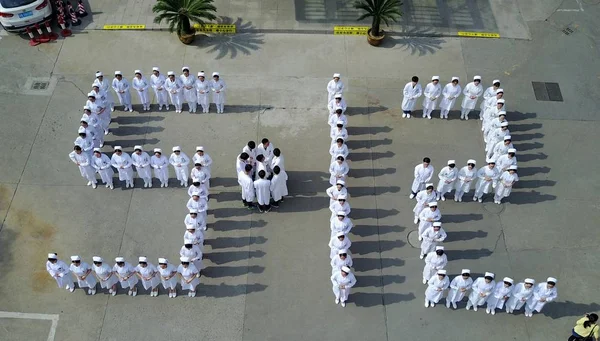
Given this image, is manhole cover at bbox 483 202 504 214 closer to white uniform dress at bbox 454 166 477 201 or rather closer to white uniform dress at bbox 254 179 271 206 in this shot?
white uniform dress at bbox 454 166 477 201

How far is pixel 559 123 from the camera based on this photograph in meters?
17.0

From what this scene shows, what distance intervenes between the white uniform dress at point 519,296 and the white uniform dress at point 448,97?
5610 mm

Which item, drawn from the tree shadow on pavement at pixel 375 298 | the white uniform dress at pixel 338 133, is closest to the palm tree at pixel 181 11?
the white uniform dress at pixel 338 133

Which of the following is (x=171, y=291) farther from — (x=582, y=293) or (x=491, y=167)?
(x=582, y=293)

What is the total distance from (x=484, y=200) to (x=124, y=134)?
371 inches

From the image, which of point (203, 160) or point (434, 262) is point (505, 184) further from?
point (203, 160)

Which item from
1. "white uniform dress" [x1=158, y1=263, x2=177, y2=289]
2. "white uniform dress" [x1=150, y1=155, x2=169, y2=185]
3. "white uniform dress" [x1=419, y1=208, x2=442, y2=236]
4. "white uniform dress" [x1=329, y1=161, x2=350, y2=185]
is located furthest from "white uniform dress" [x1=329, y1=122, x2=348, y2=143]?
"white uniform dress" [x1=158, y1=263, x2=177, y2=289]

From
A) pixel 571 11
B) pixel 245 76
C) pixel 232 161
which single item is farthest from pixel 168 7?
pixel 571 11

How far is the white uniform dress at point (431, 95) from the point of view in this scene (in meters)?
16.2

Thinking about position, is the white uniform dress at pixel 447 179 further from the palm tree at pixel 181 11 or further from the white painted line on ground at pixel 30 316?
the white painted line on ground at pixel 30 316

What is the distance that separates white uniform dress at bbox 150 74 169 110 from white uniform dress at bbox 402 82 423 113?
634cm

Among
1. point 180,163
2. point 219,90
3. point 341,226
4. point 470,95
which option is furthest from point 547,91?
point 180,163

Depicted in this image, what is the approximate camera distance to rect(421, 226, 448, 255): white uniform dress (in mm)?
13305

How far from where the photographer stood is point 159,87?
1636 centimetres
